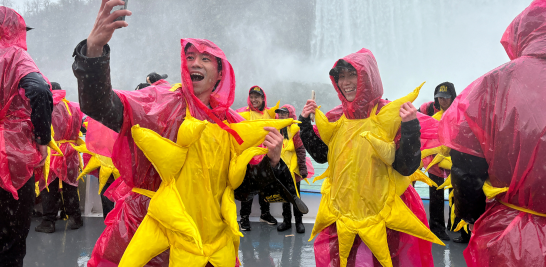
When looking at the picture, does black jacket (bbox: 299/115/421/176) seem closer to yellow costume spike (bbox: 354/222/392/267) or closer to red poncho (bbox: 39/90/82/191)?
yellow costume spike (bbox: 354/222/392/267)

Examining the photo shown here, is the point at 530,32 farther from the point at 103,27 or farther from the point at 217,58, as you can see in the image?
the point at 103,27

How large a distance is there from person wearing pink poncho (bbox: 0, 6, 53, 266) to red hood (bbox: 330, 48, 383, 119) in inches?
79.7

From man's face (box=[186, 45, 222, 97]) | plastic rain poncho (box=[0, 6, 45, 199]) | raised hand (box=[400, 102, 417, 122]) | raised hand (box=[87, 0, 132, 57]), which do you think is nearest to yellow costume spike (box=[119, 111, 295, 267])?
man's face (box=[186, 45, 222, 97])

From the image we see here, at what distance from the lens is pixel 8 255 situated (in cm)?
212

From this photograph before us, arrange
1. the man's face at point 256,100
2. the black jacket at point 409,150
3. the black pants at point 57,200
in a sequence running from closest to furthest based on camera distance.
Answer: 1. the black jacket at point 409,150
2. the black pants at point 57,200
3. the man's face at point 256,100

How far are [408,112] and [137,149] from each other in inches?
55.5

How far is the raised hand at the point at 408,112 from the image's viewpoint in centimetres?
189

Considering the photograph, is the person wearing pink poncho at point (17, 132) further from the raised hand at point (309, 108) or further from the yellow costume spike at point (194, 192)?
the raised hand at point (309, 108)

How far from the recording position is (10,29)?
2291mm

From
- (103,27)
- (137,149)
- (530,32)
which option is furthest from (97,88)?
(530,32)

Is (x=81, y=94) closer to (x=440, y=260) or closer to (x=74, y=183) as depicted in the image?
(x=440, y=260)

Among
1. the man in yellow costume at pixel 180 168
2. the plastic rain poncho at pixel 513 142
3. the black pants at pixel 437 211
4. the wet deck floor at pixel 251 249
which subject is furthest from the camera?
the black pants at pixel 437 211

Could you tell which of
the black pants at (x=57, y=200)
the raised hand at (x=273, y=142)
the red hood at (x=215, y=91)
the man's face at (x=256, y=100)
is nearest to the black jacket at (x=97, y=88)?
the red hood at (x=215, y=91)

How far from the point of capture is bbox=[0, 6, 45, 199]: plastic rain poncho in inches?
83.2
